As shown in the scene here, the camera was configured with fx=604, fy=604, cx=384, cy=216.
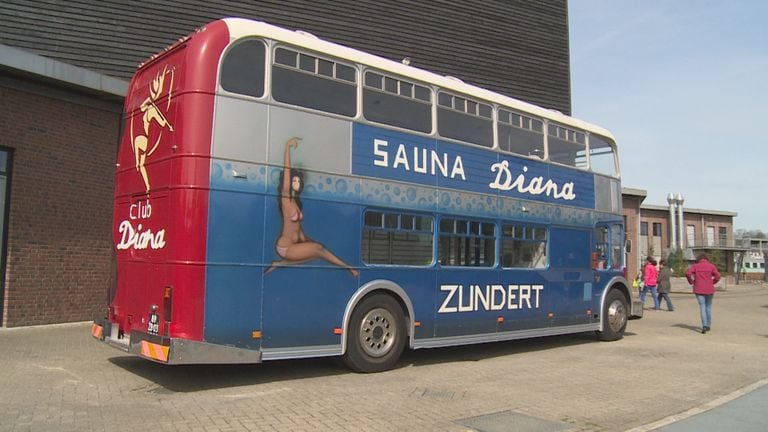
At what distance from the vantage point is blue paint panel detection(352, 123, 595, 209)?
7.77 metres

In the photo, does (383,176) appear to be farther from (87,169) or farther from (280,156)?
(87,169)

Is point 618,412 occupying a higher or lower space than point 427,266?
lower

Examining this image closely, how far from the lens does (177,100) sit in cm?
659

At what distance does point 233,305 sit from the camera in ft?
21.2

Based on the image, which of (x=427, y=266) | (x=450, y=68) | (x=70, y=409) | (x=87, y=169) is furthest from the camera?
(x=450, y=68)

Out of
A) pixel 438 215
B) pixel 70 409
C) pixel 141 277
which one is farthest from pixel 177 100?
pixel 438 215

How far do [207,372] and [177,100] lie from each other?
3.36 metres

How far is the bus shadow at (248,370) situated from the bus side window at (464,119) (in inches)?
132

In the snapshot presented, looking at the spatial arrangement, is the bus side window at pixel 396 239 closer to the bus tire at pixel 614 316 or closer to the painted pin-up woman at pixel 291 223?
the painted pin-up woman at pixel 291 223

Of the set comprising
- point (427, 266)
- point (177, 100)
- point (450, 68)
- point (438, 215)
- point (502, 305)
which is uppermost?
point (450, 68)

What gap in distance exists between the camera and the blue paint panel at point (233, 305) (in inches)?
248

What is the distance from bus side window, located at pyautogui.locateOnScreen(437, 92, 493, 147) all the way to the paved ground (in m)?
3.35

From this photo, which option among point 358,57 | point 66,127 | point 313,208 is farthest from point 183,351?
point 66,127

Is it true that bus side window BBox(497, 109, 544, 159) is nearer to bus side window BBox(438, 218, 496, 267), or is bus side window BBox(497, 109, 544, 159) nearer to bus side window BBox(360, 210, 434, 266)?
bus side window BBox(438, 218, 496, 267)
